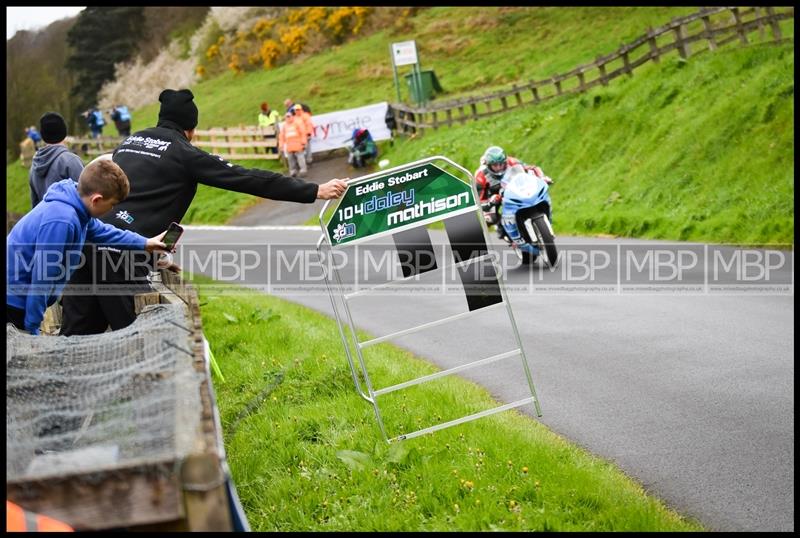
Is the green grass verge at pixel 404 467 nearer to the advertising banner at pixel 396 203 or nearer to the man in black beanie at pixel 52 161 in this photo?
the advertising banner at pixel 396 203

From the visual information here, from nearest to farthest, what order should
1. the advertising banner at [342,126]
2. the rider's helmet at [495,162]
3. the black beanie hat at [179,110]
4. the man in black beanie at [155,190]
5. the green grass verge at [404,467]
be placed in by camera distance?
1. the green grass verge at [404,467]
2. the man in black beanie at [155,190]
3. the black beanie hat at [179,110]
4. the rider's helmet at [495,162]
5. the advertising banner at [342,126]

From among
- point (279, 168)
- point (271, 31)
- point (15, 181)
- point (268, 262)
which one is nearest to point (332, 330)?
point (268, 262)

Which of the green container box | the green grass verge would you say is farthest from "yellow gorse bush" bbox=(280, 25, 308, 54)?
the green grass verge

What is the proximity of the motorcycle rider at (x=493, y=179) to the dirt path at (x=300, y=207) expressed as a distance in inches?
555

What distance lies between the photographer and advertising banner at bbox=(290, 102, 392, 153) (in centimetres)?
3781

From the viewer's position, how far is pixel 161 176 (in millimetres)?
7016

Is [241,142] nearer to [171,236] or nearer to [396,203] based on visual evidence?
[171,236]

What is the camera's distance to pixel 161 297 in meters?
6.38

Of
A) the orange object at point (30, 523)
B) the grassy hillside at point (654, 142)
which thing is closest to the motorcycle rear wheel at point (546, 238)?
the grassy hillside at point (654, 142)

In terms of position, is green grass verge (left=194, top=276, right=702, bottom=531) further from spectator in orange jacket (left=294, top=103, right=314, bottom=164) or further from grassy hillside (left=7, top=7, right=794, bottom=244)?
spectator in orange jacket (left=294, top=103, right=314, bottom=164)

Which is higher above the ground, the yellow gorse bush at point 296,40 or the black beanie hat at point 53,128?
the yellow gorse bush at point 296,40

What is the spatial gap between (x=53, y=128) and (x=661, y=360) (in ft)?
19.9

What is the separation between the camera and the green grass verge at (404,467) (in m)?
4.99

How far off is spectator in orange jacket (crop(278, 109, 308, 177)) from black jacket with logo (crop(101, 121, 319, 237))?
1125 inches
